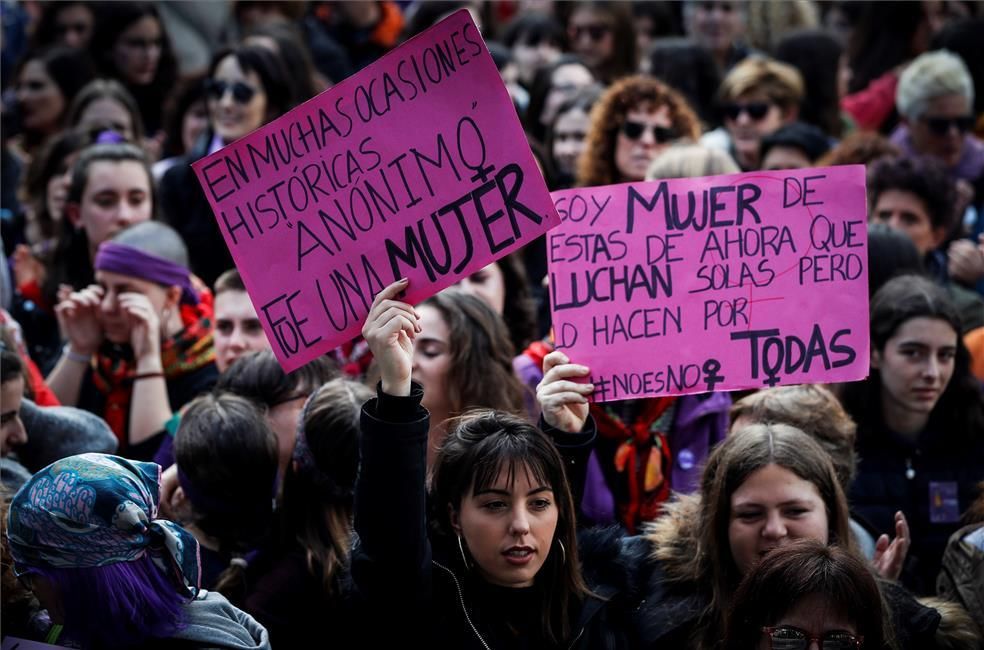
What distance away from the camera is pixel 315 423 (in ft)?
14.1

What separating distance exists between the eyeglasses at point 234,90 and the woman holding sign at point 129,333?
6.67 ft

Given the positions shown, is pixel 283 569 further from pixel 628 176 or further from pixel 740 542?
pixel 628 176

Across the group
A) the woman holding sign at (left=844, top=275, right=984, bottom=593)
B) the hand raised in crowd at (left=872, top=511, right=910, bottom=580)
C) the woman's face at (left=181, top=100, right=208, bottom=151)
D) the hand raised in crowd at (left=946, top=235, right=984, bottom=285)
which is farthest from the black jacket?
the woman's face at (left=181, top=100, right=208, bottom=151)

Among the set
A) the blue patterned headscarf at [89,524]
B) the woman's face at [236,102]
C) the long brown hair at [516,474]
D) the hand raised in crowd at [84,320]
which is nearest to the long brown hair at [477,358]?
the long brown hair at [516,474]

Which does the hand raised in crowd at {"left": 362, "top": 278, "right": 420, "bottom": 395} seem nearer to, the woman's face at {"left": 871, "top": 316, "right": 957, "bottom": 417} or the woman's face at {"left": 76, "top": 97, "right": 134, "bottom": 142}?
the woman's face at {"left": 871, "top": 316, "right": 957, "bottom": 417}

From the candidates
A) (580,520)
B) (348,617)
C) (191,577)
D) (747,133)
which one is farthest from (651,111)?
(191,577)

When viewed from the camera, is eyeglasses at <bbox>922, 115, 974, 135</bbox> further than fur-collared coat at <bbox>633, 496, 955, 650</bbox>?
Yes

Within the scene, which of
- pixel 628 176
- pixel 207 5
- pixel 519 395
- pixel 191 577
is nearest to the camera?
pixel 191 577

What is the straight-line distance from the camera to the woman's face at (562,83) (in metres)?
8.75

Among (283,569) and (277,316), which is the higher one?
(277,316)

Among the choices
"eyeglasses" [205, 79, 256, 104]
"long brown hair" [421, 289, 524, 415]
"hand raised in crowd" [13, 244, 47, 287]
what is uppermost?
"eyeglasses" [205, 79, 256, 104]

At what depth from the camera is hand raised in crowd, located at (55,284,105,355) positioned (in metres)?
5.84

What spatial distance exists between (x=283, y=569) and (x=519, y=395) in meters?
→ 1.29

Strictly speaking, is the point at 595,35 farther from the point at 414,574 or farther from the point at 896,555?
the point at 414,574
